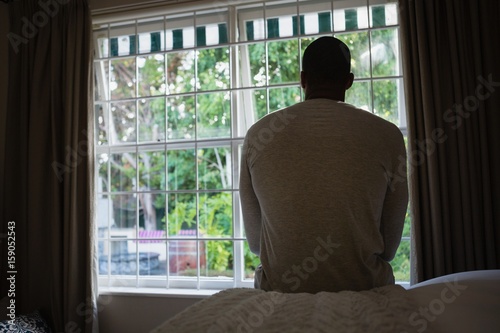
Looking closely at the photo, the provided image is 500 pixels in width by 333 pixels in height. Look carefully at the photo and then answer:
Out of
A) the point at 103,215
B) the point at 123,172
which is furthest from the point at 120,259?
the point at 123,172

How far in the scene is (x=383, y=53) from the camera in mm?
2803

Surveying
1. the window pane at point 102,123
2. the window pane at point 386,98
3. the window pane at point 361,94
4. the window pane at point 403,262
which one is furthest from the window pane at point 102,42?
the window pane at point 403,262

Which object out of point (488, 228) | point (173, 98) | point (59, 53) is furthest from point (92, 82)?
point (488, 228)

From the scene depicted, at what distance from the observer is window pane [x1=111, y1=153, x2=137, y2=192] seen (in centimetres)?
337

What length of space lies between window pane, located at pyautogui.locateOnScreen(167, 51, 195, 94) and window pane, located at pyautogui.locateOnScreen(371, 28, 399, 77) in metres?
1.27

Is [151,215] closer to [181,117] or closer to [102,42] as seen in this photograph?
[181,117]

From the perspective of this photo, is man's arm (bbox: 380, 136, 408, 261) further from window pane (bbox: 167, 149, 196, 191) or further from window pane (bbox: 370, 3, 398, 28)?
window pane (bbox: 167, 149, 196, 191)

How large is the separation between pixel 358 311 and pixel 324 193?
17.7 inches

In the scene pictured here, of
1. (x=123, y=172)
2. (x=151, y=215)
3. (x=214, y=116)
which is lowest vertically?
(x=151, y=215)

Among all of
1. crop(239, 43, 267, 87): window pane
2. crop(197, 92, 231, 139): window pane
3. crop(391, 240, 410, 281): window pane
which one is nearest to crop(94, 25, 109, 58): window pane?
crop(197, 92, 231, 139): window pane

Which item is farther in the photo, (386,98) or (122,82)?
(122,82)

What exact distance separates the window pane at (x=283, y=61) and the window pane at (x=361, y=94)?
40 centimetres

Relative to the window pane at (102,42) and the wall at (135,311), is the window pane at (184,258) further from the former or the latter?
the window pane at (102,42)

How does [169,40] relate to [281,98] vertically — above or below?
above
